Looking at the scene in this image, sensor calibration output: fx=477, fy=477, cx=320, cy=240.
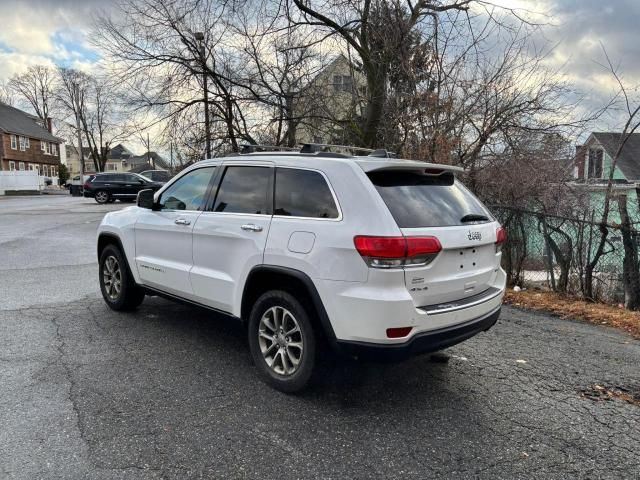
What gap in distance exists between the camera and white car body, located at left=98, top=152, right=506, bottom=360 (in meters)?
3.09

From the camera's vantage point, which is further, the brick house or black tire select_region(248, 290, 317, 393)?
the brick house

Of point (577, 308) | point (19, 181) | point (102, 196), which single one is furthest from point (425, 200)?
point (19, 181)

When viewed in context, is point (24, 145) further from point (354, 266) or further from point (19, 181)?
point (354, 266)

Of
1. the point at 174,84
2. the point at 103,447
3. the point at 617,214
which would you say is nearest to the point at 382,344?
the point at 103,447

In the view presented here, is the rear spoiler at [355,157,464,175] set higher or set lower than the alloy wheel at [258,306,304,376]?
higher

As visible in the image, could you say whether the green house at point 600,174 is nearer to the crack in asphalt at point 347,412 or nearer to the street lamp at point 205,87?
the crack in asphalt at point 347,412

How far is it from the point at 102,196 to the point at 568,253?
26754mm

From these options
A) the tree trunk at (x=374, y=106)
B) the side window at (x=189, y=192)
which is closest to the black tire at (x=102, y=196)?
the tree trunk at (x=374, y=106)

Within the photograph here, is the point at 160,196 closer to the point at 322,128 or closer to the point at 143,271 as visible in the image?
the point at 143,271

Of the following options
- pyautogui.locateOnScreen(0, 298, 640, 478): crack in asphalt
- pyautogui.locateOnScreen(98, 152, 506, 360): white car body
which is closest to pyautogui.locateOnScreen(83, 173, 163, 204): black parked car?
pyautogui.locateOnScreen(0, 298, 640, 478): crack in asphalt

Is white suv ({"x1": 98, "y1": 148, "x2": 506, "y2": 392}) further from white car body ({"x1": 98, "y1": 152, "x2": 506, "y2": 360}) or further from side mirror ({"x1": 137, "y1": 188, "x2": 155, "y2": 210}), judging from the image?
side mirror ({"x1": 137, "y1": 188, "x2": 155, "y2": 210})

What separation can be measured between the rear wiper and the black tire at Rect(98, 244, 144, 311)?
144 inches

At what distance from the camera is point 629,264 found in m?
6.66

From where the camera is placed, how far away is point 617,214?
7.26m
